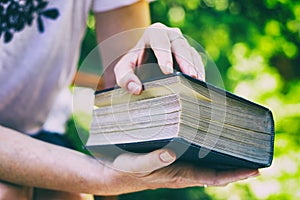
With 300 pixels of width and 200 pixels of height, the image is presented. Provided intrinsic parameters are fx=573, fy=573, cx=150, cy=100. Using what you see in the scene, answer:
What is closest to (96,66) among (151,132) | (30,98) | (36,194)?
(30,98)

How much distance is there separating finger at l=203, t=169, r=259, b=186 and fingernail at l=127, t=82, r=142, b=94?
0.61 feet

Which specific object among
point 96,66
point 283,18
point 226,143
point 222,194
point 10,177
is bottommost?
point 222,194

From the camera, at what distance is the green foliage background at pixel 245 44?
2.34 metres

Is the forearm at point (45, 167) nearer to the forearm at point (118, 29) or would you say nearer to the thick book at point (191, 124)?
the thick book at point (191, 124)

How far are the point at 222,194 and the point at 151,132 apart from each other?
1.61 metres

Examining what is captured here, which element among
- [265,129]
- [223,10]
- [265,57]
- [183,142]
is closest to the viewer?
[183,142]

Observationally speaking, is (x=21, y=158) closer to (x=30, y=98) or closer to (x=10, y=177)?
(x=10, y=177)

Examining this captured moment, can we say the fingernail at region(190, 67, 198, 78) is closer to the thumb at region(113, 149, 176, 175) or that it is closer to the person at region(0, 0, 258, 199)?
the person at region(0, 0, 258, 199)

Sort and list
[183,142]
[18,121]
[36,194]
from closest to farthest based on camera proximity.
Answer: [183,142], [36,194], [18,121]

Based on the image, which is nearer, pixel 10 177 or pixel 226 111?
pixel 226 111

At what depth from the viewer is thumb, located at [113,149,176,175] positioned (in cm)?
85

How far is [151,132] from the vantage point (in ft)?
2.87

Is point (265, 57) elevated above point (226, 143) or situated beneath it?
situated beneath

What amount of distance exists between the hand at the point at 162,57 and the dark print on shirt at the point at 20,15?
14.2 inches
